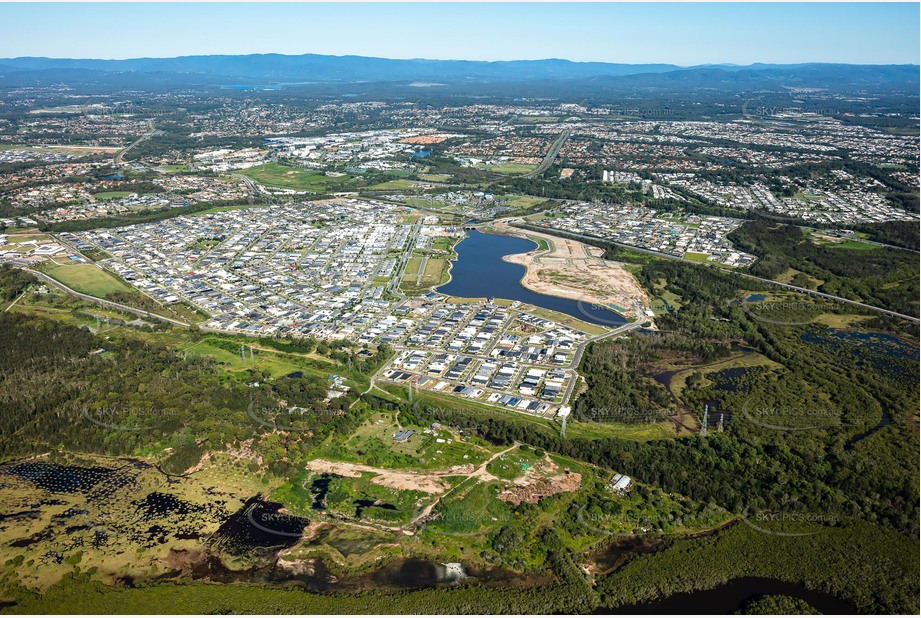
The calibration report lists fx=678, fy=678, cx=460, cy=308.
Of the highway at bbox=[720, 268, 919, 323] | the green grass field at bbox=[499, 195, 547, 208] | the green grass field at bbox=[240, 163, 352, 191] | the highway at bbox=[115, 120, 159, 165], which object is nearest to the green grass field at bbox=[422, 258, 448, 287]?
the highway at bbox=[720, 268, 919, 323]

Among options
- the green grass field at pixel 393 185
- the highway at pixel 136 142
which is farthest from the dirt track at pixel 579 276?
the highway at pixel 136 142

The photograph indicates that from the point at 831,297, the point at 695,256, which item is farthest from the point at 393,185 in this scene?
the point at 831,297

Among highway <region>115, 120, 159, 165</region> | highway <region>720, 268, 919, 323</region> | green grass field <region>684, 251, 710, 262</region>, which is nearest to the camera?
highway <region>720, 268, 919, 323</region>

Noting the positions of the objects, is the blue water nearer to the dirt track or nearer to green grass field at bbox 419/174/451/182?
the dirt track

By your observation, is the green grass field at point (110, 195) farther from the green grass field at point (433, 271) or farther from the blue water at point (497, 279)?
the green grass field at point (433, 271)

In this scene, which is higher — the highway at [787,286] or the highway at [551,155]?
the highway at [551,155]

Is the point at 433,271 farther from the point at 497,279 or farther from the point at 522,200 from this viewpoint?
the point at 522,200
